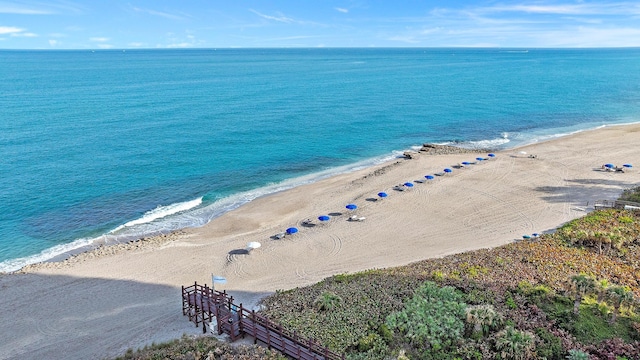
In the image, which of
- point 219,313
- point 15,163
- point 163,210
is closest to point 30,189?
point 15,163

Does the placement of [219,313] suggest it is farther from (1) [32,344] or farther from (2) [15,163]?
(2) [15,163]

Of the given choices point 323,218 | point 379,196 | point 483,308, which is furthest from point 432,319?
point 379,196

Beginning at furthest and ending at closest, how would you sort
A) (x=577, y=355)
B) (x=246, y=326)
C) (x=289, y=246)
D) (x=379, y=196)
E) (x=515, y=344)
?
(x=379, y=196) < (x=289, y=246) < (x=246, y=326) < (x=515, y=344) < (x=577, y=355)

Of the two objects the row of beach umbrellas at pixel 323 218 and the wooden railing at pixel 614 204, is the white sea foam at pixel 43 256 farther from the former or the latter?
the wooden railing at pixel 614 204

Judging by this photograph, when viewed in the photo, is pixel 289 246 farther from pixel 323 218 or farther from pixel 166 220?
pixel 166 220

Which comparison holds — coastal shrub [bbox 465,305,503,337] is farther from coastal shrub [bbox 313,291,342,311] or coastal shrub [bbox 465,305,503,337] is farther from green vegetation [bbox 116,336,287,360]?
green vegetation [bbox 116,336,287,360]

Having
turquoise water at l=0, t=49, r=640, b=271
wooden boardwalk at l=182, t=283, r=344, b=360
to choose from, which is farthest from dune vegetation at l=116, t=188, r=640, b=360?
turquoise water at l=0, t=49, r=640, b=271
